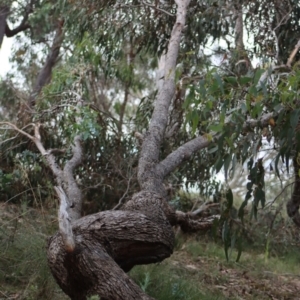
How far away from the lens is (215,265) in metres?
7.32

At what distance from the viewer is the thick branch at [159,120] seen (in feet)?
17.1

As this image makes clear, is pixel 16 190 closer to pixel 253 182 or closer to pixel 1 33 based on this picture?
pixel 253 182

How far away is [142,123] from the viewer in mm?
8234

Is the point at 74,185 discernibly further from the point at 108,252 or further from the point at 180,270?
the point at 108,252

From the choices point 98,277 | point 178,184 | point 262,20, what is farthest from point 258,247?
point 98,277

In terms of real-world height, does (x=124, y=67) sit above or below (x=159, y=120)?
above

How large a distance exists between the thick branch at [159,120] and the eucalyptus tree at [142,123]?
1 cm

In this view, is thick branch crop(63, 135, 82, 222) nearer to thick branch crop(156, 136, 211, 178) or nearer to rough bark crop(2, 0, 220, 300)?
rough bark crop(2, 0, 220, 300)

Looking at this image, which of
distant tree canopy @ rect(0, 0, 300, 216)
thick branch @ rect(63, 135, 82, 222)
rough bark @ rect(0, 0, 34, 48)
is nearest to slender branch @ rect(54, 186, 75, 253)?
thick branch @ rect(63, 135, 82, 222)

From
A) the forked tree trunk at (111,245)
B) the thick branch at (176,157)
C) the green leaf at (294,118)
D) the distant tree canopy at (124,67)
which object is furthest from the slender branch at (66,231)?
the distant tree canopy at (124,67)

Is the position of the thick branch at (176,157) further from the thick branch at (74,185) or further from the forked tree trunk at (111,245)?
the thick branch at (74,185)

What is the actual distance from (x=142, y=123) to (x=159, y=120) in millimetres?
2349

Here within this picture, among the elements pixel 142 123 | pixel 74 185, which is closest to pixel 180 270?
pixel 74 185

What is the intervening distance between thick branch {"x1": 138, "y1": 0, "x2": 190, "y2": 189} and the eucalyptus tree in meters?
0.01
